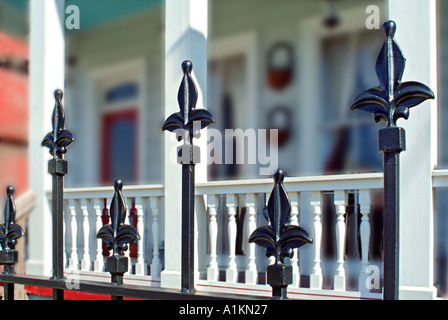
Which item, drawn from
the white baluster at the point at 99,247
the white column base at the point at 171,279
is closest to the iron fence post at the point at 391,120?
the white column base at the point at 171,279

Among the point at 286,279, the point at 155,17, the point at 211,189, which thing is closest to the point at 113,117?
the point at 155,17

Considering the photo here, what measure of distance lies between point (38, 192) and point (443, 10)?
4.99 metres

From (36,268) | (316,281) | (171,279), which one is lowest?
(36,268)

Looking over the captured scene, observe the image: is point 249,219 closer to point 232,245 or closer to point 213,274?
point 232,245

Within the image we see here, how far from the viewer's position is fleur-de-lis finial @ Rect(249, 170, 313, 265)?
1.83 m

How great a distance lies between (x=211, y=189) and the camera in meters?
4.26

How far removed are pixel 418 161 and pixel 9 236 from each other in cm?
262

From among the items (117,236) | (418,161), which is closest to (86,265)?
(117,236)

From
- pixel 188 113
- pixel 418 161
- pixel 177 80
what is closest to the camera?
pixel 188 113

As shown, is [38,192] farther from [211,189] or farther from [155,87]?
[155,87]

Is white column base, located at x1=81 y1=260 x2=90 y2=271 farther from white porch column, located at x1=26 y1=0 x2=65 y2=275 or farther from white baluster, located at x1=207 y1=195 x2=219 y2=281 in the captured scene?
white baluster, located at x1=207 y1=195 x2=219 y2=281

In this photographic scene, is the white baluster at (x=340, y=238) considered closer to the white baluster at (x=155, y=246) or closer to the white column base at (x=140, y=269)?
the white baluster at (x=155, y=246)

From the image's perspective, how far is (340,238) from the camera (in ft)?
11.9

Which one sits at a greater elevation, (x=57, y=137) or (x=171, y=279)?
(x=57, y=137)
